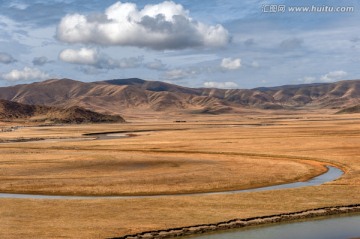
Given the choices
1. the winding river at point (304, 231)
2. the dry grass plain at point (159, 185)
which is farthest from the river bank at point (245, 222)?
the dry grass plain at point (159, 185)

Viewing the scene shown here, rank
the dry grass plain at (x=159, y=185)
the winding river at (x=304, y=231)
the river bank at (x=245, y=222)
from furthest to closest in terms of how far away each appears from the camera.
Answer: the dry grass plain at (x=159, y=185) → the winding river at (x=304, y=231) → the river bank at (x=245, y=222)

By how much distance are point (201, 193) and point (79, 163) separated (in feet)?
84.6

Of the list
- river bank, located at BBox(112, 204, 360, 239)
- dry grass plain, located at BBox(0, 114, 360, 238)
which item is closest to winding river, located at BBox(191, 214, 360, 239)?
river bank, located at BBox(112, 204, 360, 239)

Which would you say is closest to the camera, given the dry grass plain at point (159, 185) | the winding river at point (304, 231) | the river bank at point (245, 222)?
the river bank at point (245, 222)

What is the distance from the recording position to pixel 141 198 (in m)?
39.9

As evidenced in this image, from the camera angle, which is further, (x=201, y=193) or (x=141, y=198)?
(x=201, y=193)

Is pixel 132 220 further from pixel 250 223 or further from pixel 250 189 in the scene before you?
pixel 250 189

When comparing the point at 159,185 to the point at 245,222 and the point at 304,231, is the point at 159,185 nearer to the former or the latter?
the point at 245,222

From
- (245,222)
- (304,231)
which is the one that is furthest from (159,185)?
(304,231)

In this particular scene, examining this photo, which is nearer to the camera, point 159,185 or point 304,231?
point 304,231

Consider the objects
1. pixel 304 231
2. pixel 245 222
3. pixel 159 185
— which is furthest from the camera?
pixel 159 185

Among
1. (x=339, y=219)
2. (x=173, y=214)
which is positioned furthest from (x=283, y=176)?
(x=173, y=214)

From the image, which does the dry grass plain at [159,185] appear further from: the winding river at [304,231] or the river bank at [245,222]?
the winding river at [304,231]

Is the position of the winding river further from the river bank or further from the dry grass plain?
the dry grass plain
